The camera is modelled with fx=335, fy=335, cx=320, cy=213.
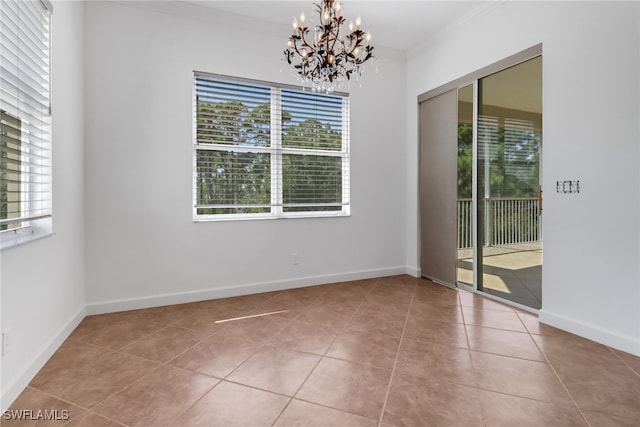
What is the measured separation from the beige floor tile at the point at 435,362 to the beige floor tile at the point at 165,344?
1490 millimetres

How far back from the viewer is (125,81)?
308cm

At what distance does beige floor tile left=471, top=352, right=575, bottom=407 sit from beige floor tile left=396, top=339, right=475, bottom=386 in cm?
6

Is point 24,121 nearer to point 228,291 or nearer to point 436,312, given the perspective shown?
point 228,291

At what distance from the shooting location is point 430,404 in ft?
5.63

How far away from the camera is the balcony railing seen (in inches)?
119

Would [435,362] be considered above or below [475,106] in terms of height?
below

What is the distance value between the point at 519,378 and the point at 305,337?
55.4 inches

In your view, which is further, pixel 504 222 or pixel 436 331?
pixel 504 222

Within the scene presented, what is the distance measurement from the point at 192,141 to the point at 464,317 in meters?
3.06

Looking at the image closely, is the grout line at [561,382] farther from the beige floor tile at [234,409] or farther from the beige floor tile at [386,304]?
the beige floor tile at [234,409]

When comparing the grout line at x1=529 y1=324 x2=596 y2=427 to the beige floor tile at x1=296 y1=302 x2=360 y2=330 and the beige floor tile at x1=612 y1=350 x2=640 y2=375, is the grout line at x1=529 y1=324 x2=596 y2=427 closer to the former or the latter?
the beige floor tile at x1=612 y1=350 x2=640 y2=375

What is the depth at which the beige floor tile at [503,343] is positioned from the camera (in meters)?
2.28

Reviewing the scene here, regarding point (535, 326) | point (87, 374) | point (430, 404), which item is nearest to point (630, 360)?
point (535, 326)

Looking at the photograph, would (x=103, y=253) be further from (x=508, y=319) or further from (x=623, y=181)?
(x=623, y=181)
